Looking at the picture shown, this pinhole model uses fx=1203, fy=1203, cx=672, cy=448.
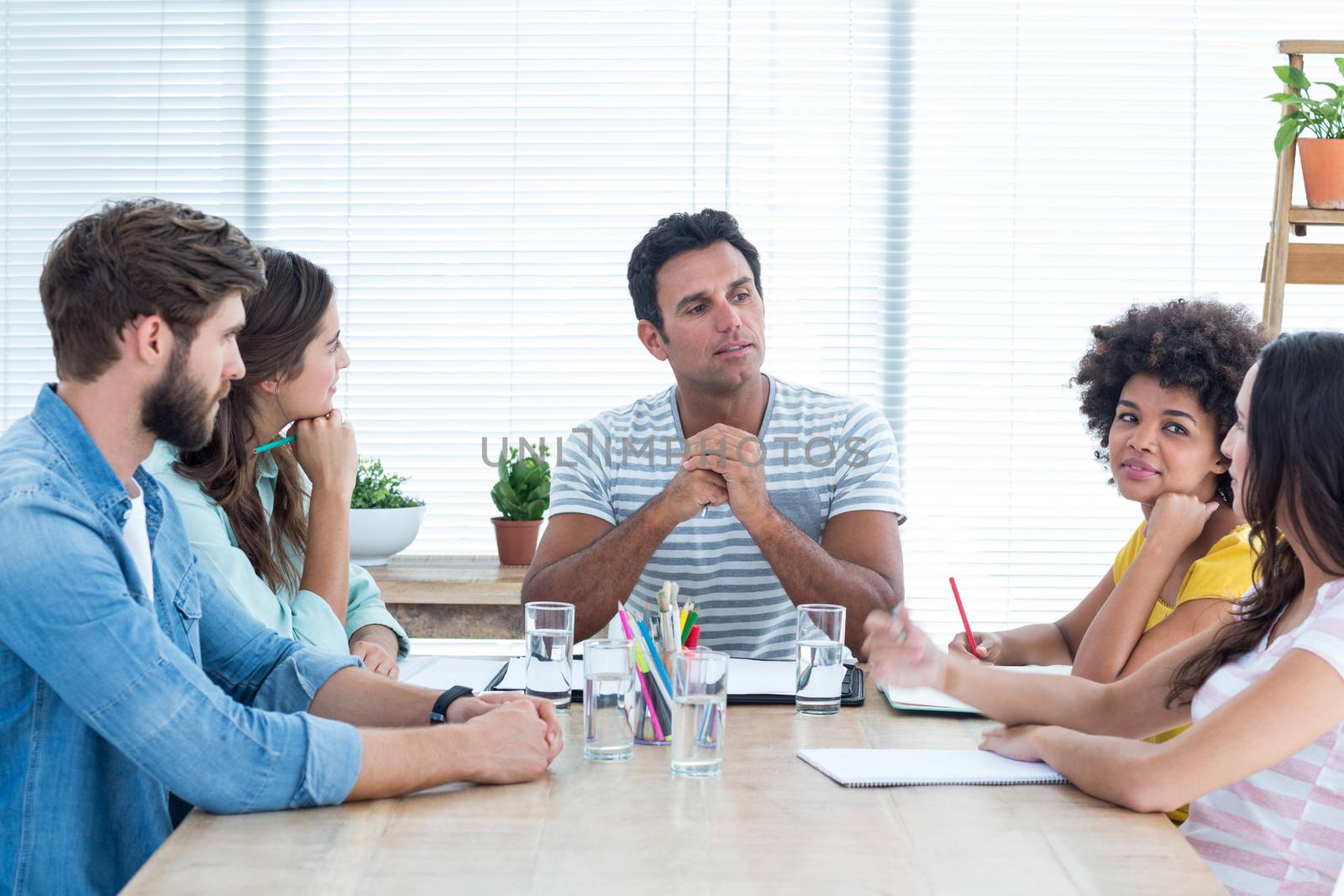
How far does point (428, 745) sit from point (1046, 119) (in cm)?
273

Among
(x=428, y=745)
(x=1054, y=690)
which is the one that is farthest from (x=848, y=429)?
(x=428, y=745)

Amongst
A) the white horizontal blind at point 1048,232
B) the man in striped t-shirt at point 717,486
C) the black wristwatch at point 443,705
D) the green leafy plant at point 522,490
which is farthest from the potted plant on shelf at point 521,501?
the black wristwatch at point 443,705

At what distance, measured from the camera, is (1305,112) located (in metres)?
2.55

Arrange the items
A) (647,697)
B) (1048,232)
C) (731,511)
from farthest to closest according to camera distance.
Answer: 1. (1048,232)
2. (731,511)
3. (647,697)

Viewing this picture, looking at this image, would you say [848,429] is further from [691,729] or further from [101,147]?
[101,147]

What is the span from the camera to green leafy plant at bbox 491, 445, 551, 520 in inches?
117

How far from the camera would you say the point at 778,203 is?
3.34 meters

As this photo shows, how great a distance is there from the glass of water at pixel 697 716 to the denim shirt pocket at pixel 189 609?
59cm

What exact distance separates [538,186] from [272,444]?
1.57 metres

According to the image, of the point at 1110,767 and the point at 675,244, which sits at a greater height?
the point at 675,244

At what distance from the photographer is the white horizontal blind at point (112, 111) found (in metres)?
3.40

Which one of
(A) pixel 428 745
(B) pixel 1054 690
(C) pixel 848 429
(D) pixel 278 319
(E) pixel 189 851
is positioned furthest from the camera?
(C) pixel 848 429

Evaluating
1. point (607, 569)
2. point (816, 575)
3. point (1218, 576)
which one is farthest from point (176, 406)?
point (1218, 576)

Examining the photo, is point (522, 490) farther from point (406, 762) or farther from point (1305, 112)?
point (1305, 112)
